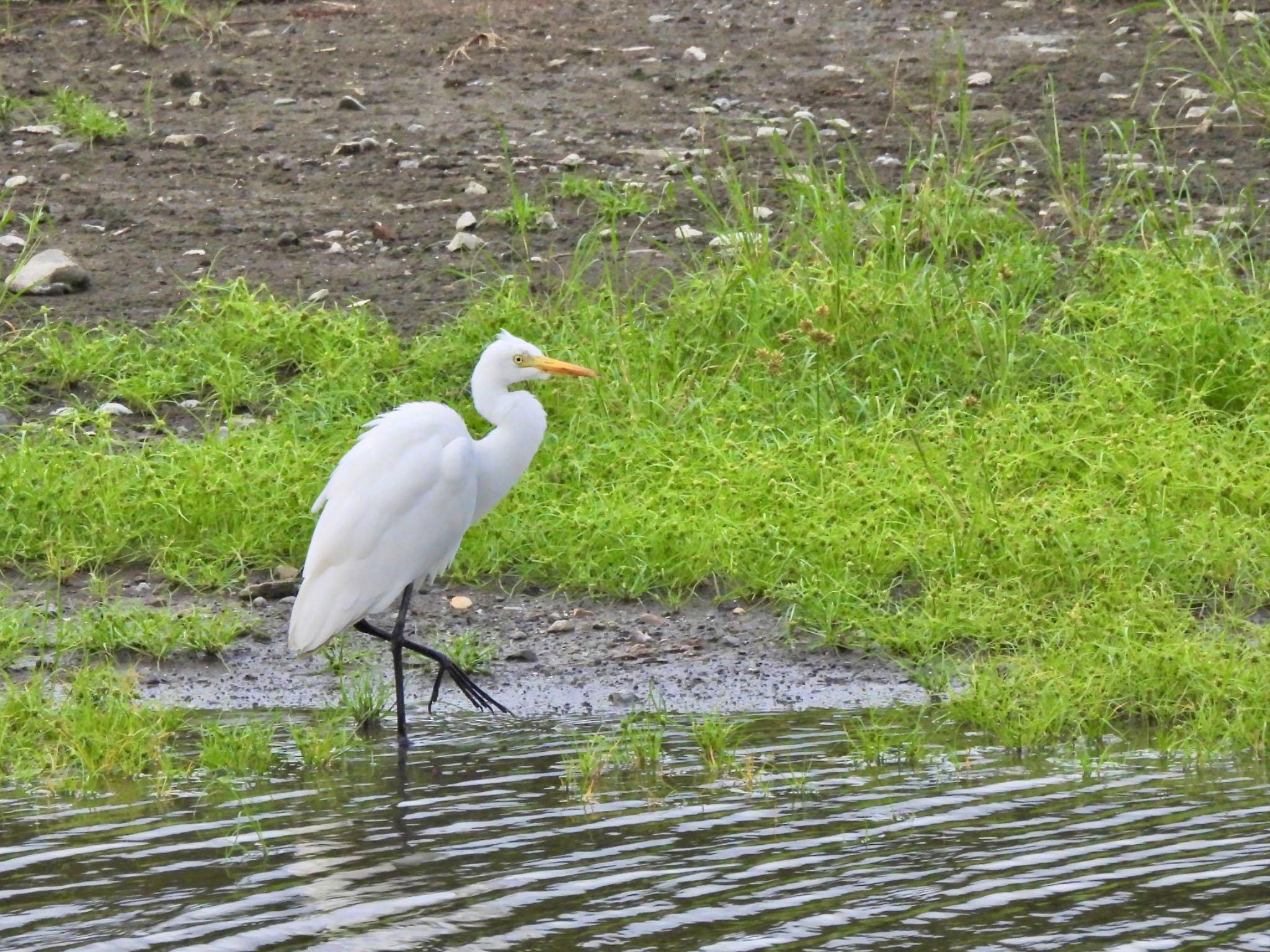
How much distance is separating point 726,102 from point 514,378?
4.17 metres

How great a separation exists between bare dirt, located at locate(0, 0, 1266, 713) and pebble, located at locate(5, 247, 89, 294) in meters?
0.07

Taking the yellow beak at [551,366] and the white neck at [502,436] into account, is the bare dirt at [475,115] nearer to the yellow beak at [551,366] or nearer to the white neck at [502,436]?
the white neck at [502,436]

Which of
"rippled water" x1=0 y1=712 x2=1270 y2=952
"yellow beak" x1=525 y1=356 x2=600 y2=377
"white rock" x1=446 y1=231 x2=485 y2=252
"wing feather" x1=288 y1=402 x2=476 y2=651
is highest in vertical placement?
"white rock" x1=446 y1=231 x2=485 y2=252

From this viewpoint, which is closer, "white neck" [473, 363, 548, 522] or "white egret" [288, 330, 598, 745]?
"white egret" [288, 330, 598, 745]

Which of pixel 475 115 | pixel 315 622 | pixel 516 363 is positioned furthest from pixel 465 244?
pixel 315 622

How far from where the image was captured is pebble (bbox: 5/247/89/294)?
779 centimetres

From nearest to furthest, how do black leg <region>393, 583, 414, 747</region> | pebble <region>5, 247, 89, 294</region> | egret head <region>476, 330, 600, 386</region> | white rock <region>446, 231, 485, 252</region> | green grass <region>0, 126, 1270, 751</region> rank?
black leg <region>393, 583, 414, 747</region> < green grass <region>0, 126, 1270, 751</region> < egret head <region>476, 330, 600, 386</region> < pebble <region>5, 247, 89, 294</region> < white rock <region>446, 231, 485, 252</region>

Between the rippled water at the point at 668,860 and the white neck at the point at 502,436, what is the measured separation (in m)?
1.09

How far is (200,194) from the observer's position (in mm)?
8688

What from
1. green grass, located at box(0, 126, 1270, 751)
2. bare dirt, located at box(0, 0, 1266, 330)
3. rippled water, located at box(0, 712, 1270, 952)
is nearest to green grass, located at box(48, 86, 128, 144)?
bare dirt, located at box(0, 0, 1266, 330)

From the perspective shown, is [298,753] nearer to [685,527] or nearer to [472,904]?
[472,904]

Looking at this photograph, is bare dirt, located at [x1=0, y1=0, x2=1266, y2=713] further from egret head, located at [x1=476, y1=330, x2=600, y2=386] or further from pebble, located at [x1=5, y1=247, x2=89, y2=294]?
egret head, located at [x1=476, y1=330, x2=600, y2=386]

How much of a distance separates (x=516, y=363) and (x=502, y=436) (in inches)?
9.6

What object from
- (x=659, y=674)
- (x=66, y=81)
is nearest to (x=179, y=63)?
(x=66, y=81)
